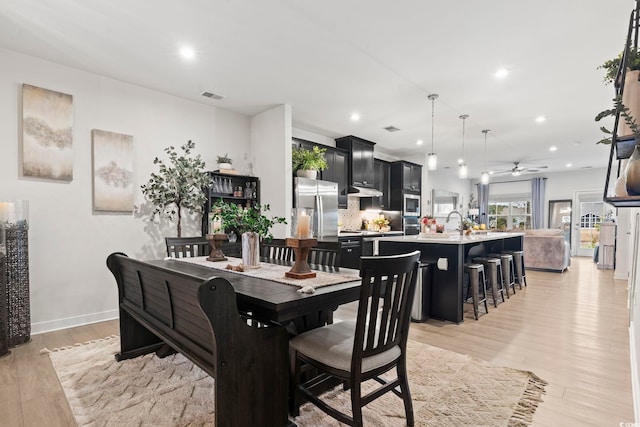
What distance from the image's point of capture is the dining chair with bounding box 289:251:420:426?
→ 1.46 metres

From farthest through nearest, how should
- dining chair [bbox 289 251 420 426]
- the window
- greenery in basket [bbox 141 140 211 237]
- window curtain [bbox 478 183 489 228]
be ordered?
1. window curtain [bbox 478 183 489 228]
2. the window
3. greenery in basket [bbox 141 140 211 237]
4. dining chair [bbox 289 251 420 426]

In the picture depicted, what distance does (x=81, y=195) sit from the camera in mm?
3521

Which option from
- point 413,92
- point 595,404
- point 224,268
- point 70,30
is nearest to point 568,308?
point 595,404

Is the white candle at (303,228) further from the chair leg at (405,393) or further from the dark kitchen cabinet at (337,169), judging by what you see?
the dark kitchen cabinet at (337,169)

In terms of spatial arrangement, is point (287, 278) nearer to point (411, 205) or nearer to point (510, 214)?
point (411, 205)

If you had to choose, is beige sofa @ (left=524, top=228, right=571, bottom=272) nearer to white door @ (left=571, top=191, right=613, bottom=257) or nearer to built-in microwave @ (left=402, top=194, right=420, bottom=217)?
built-in microwave @ (left=402, top=194, right=420, bottom=217)

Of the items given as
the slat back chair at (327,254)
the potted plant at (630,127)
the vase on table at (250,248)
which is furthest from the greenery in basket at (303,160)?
the potted plant at (630,127)

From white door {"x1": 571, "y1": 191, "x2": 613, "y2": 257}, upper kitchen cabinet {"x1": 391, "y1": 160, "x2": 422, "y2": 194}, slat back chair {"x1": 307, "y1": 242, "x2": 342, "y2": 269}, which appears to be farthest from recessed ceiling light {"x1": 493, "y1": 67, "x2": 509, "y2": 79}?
white door {"x1": 571, "y1": 191, "x2": 613, "y2": 257}

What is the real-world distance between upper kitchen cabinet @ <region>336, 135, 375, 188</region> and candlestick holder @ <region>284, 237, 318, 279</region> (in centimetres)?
439

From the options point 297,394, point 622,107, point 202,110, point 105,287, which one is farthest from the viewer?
point 202,110

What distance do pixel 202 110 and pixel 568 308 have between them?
219 inches

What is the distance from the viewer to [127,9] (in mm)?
2482

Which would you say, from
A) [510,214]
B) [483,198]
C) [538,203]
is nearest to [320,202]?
[483,198]

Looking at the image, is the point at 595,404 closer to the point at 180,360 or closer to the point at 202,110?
the point at 180,360
